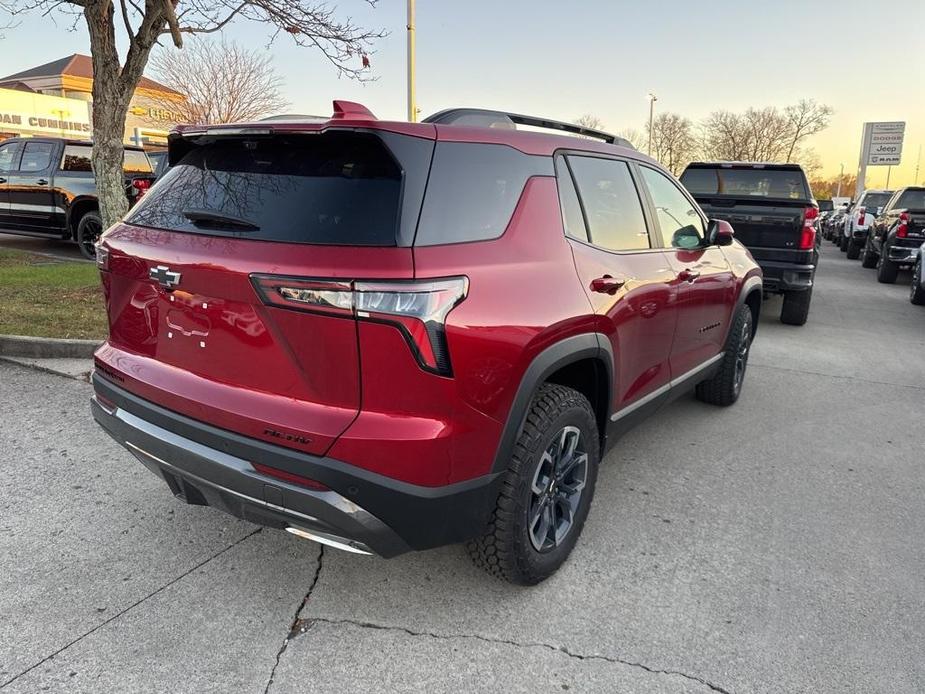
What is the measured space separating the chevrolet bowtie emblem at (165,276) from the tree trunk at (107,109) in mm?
6136

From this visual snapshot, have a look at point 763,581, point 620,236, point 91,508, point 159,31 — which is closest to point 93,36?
point 159,31

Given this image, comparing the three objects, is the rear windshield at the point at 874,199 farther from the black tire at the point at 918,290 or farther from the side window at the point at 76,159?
the side window at the point at 76,159

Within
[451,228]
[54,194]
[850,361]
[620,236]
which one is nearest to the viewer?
[451,228]

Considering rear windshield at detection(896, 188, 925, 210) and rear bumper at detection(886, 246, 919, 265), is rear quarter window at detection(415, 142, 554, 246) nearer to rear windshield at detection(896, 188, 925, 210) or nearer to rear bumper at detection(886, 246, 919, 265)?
rear bumper at detection(886, 246, 919, 265)

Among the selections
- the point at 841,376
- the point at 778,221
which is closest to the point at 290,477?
the point at 841,376

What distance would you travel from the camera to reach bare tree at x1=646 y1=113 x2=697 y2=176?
43375 mm

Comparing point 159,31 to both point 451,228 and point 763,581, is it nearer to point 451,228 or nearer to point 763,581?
point 451,228

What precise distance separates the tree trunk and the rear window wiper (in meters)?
6.11

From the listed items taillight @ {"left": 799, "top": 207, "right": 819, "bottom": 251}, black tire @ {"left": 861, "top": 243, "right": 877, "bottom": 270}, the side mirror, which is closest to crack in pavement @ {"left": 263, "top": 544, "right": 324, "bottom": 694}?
the side mirror

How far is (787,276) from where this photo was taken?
7.88 metres

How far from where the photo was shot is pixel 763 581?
284cm

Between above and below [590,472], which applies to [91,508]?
below

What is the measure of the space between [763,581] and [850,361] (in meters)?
4.79

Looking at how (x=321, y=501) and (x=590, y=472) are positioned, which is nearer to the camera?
(x=321, y=501)
